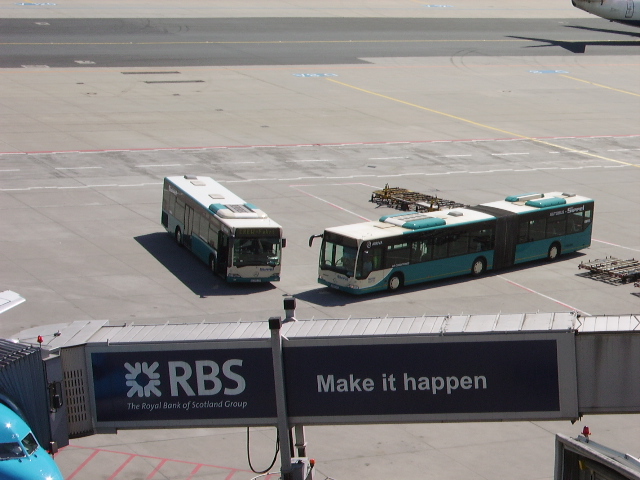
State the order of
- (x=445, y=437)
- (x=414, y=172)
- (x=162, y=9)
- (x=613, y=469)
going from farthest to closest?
(x=162, y=9) < (x=414, y=172) < (x=445, y=437) < (x=613, y=469)

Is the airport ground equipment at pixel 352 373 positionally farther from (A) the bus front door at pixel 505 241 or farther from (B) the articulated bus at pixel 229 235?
(A) the bus front door at pixel 505 241

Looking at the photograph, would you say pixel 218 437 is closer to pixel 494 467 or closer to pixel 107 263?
pixel 494 467

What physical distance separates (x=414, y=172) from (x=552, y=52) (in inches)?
2292

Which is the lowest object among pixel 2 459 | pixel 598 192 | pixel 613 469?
pixel 598 192

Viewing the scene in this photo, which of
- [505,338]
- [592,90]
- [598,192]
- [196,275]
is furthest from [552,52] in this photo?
[505,338]

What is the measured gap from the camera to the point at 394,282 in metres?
45.7

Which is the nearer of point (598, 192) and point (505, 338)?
point (505, 338)

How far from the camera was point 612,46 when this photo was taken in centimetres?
12706

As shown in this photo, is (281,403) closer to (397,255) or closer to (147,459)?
(147,459)

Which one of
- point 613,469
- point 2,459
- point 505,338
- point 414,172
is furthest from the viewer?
point 414,172

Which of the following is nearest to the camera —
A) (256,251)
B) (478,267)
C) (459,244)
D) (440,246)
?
(256,251)

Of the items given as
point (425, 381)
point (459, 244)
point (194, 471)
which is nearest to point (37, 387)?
point (194, 471)

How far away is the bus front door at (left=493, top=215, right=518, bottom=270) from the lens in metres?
49.0

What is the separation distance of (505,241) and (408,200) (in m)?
10.4
